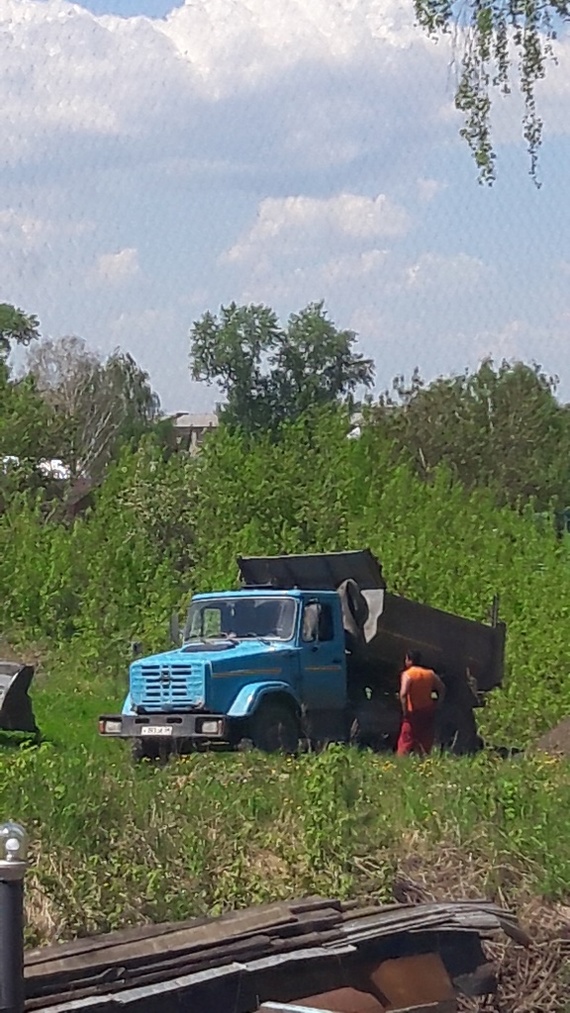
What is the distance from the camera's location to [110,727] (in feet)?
51.5

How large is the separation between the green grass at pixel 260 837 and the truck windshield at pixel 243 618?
257 inches

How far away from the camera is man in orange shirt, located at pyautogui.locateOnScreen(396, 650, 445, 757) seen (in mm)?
15328

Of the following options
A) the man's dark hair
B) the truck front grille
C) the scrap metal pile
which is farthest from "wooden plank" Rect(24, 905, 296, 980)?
the man's dark hair

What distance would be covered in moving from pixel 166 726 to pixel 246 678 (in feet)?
3.17

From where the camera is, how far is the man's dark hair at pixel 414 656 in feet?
53.1

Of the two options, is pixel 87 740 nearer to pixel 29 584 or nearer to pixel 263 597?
pixel 263 597

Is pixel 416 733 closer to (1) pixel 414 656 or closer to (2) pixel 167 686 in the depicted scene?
(1) pixel 414 656

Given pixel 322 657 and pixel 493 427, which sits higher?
pixel 493 427

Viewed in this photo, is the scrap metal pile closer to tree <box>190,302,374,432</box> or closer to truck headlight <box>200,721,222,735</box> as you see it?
truck headlight <box>200,721,222,735</box>

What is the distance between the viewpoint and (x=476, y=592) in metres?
21.7

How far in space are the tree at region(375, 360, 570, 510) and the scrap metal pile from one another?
43207 millimetres

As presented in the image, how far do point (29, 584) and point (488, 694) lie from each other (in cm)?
1191

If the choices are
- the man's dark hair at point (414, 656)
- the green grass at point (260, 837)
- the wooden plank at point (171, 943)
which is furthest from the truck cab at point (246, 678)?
the wooden plank at point (171, 943)

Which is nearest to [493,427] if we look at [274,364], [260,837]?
[274,364]
